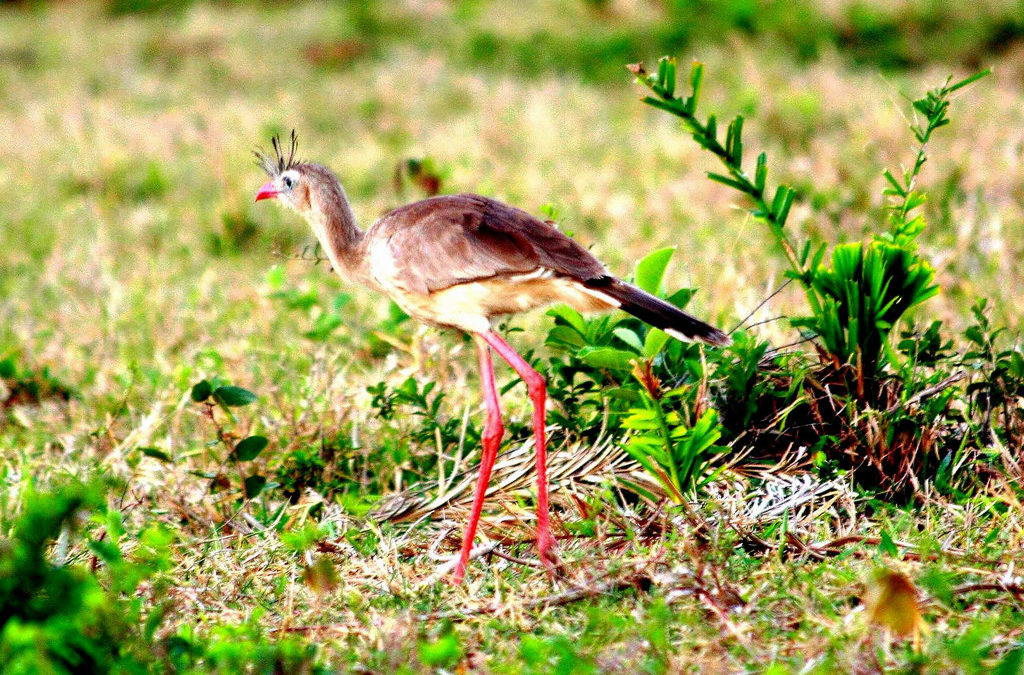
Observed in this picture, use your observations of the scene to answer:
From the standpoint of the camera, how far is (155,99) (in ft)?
29.1

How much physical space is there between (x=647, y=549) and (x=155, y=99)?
735 cm

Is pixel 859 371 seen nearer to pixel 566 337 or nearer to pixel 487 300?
pixel 566 337

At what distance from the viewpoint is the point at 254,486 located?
3217 mm

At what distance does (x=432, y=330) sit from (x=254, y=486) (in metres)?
0.99

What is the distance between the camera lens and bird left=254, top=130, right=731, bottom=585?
2.68 metres

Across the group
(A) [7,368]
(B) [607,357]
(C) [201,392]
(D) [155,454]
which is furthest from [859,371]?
(A) [7,368]

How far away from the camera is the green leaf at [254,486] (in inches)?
126

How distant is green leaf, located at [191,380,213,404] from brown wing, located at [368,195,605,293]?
79cm

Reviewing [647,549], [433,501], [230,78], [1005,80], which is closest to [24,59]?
[230,78]

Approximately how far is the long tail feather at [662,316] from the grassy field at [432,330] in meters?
0.43

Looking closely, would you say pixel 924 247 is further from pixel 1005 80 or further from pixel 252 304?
pixel 1005 80

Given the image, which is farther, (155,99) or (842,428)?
Result: (155,99)

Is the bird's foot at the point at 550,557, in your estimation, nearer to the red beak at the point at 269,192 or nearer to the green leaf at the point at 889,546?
the green leaf at the point at 889,546

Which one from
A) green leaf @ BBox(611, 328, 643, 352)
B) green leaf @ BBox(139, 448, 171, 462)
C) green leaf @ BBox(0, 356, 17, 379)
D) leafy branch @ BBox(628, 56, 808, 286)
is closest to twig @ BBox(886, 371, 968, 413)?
leafy branch @ BBox(628, 56, 808, 286)
